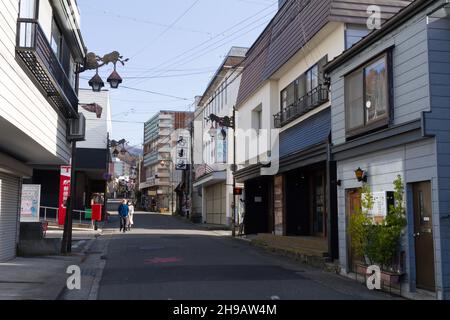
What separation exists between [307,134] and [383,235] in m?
8.26

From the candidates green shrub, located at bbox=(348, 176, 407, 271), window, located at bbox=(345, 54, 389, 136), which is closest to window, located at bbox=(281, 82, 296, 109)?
window, located at bbox=(345, 54, 389, 136)

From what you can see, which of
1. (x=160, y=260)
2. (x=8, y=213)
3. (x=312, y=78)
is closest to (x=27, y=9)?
(x=8, y=213)

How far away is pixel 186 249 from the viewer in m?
19.0

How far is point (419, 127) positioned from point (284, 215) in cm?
1203

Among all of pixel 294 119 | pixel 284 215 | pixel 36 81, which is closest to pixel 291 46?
pixel 294 119

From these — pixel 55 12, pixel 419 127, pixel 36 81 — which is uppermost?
pixel 55 12

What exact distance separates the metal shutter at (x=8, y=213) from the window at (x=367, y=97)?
9416 mm

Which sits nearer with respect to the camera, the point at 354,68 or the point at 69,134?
the point at 354,68

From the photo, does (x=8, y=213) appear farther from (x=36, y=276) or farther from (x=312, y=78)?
(x=312, y=78)

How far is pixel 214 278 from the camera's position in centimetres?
1177

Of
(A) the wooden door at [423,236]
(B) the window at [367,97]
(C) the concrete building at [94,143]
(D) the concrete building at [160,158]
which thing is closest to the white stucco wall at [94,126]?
(C) the concrete building at [94,143]

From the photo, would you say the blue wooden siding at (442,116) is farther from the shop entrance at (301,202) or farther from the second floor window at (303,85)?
the shop entrance at (301,202)

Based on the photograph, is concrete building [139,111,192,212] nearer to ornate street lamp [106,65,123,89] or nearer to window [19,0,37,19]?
ornate street lamp [106,65,123,89]
